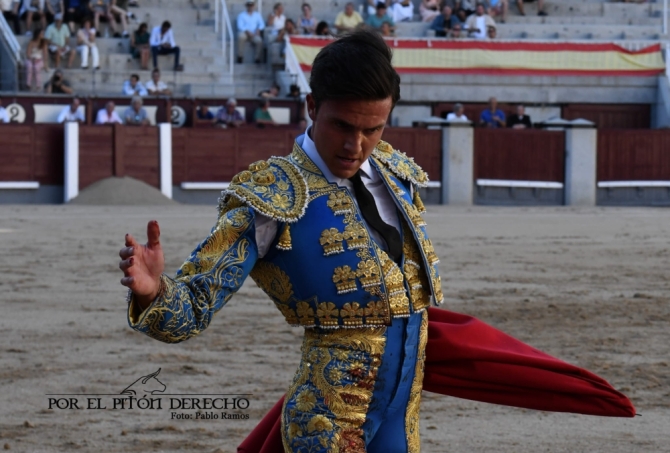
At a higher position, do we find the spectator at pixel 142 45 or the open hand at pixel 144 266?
the spectator at pixel 142 45

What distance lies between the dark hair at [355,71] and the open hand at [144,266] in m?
0.36

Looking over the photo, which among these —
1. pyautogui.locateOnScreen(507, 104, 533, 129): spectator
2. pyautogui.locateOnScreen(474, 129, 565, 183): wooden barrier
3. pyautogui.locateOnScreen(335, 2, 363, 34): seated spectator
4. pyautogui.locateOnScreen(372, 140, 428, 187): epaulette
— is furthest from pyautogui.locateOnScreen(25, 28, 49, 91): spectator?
pyautogui.locateOnScreen(372, 140, 428, 187): epaulette

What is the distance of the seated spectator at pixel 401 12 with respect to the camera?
17.3m

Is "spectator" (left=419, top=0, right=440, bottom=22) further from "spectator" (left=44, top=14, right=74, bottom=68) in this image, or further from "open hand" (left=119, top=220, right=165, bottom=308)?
"open hand" (left=119, top=220, right=165, bottom=308)

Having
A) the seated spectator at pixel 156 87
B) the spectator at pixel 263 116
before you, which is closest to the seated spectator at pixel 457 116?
the spectator at pixel 263 116

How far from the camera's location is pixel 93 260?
336 inches

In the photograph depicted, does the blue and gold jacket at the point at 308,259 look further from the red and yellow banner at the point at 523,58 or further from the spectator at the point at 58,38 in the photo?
the red and yellow banner at the point at 523,58

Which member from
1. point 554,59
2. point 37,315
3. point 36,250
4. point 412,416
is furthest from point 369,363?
point 554,59

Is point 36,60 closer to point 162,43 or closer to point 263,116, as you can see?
point 162,43

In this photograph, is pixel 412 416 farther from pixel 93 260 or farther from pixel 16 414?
pixel 93 260

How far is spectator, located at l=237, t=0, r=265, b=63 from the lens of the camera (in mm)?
16453

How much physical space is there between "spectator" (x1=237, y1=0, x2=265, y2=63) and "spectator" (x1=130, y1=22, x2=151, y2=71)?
4.28 feet

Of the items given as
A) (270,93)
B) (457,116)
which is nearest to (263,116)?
(270,93)

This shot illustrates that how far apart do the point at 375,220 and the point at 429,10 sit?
15992mm
